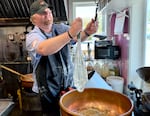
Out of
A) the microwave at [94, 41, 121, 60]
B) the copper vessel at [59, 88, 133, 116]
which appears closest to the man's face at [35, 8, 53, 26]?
the copper vessel at [59, 88, 133, 116]

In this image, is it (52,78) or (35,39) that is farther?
(52,78)

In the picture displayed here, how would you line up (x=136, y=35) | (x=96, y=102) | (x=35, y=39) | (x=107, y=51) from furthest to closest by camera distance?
1. (x=107, y=51)
2. (x=136, y=35)
3. (x=35, y=39)
4. (x=96, y=102)

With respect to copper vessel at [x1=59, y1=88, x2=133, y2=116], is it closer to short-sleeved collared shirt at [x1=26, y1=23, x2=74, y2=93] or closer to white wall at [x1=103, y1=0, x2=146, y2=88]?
short-sleeved collared shirt at [x1=26, y1=23, x2=74, y2=93]

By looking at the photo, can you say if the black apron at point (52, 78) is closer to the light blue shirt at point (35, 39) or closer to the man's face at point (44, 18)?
the light blue shirt at point (35, 39)

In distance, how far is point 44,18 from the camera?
1.30 meters

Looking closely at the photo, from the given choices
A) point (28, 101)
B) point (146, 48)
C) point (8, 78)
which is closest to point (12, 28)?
point (8, 78)

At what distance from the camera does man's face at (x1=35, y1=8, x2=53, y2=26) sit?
1.28 m

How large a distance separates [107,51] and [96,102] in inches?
66.6

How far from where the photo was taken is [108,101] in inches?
34.4

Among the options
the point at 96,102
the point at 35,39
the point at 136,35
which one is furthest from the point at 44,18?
the point at 136,35

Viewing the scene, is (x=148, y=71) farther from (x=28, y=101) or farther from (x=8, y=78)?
(x=8, y=78)

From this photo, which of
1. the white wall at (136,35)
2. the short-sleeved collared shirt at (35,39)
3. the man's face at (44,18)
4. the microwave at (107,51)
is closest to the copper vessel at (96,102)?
the short-sleeved collared shirt at (35,39)

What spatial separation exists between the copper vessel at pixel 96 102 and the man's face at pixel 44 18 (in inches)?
24.0

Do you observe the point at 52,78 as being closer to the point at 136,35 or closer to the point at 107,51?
the point at 136,35
